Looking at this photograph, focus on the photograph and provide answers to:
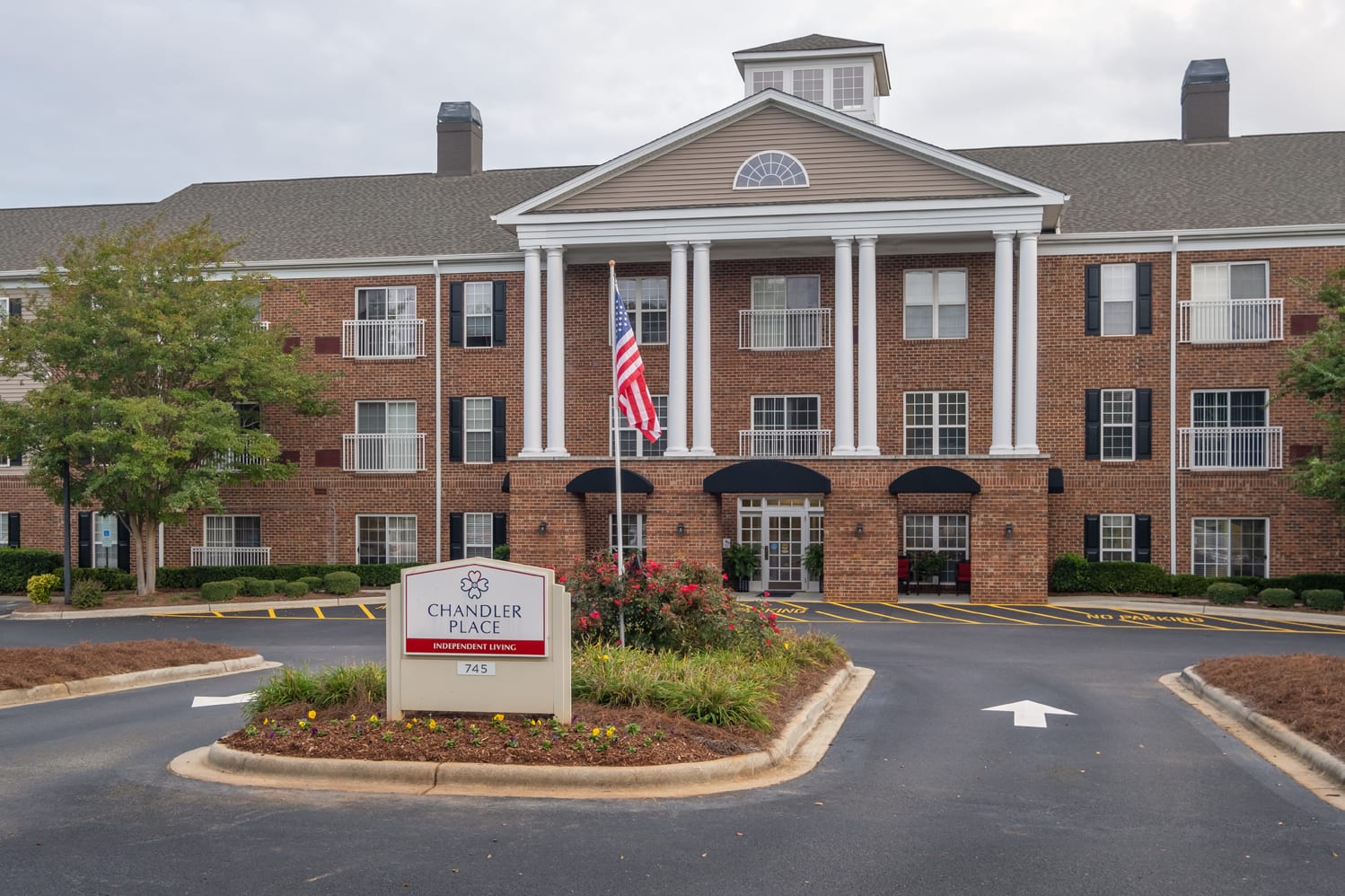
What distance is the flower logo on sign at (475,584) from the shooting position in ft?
36.8

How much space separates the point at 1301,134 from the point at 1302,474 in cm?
1378

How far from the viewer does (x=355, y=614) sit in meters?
28.3

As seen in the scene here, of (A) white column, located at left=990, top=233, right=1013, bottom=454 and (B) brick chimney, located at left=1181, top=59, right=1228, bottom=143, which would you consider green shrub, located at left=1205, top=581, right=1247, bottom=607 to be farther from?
(B) brick chimney, located at left=1181, top=59, right=1228, bottom=143

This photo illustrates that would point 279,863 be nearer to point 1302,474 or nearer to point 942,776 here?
point 942,776

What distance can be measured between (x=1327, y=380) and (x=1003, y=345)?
22.2ft

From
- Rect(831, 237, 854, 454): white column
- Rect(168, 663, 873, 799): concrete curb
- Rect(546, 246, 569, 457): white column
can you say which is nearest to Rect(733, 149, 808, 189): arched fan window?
Rect(831, 237, 854, 454): white column

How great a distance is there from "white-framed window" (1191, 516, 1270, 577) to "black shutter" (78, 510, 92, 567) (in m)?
28.5

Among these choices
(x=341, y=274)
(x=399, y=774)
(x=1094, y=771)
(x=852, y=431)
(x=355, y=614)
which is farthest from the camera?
(x=341, y=274)

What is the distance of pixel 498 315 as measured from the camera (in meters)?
34.4

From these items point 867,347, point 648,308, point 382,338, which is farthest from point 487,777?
point 382,338

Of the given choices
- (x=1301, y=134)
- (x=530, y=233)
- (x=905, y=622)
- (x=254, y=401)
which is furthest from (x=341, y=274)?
(x=1301, y=134)

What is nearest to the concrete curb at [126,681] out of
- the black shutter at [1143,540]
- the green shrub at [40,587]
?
the green shrub at [40,587]

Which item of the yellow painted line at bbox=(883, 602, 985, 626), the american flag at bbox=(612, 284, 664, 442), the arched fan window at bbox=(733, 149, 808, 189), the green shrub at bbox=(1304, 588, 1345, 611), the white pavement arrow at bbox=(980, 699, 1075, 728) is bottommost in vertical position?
the yellow painted line at bbox=(883, 602, 985, 626)

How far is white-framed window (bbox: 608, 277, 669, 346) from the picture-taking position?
33.7 m
